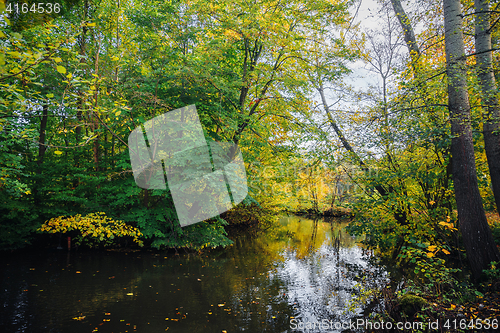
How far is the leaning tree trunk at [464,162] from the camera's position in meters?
4.48

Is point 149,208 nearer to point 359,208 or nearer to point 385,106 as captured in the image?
point 359,208

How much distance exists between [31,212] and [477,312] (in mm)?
11259

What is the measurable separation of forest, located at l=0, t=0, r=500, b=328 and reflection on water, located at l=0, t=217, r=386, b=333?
862 millimetres

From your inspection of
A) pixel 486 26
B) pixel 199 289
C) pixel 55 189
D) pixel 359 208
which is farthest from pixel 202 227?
pixel 486 26

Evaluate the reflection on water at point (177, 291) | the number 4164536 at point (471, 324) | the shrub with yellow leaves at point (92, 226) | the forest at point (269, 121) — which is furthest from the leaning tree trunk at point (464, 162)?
the shrub with yellow leaves at point (92, 226)

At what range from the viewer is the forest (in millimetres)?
5535

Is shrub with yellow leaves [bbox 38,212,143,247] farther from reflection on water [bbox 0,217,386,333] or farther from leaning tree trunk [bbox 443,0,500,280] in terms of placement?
leaning tree trunk [bbox 443,0,500,280]

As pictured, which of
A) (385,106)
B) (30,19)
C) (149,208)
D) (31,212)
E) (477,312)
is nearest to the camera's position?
(477,312)

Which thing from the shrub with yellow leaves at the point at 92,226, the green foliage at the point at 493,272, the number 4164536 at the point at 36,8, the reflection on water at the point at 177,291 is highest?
the number 4164536 at the point at 36,8

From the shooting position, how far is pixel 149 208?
9039 millimetres

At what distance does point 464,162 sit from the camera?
477cm

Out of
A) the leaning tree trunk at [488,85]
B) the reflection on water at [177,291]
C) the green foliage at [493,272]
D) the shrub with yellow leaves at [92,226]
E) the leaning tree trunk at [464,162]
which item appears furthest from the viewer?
the shrub with yellow leaves at [92,226]

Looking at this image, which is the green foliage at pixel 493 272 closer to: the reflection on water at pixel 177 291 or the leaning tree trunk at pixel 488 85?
the leaning tree trunk at pixel 488 85

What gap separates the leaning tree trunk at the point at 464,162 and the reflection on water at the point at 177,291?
8.38ft
